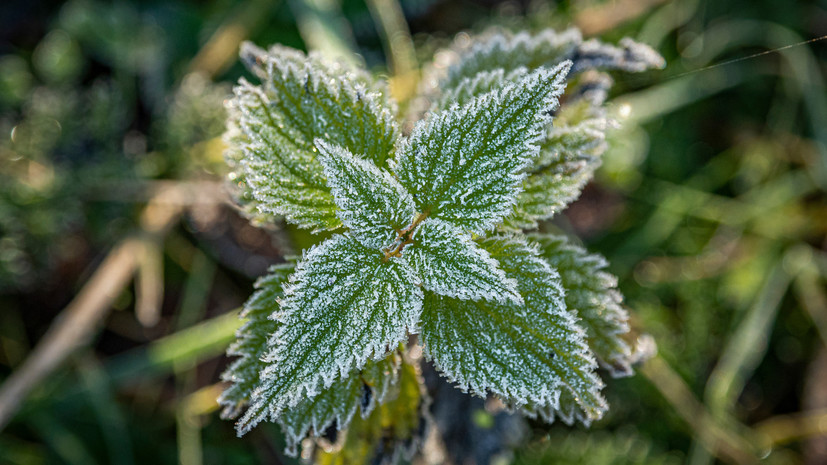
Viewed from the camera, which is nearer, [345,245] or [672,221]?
[345,245]

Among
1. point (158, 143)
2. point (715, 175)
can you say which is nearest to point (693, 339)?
point (715, 175)

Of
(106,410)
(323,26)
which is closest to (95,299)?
(106,410)

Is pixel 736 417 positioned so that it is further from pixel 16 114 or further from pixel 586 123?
pixel 16 114

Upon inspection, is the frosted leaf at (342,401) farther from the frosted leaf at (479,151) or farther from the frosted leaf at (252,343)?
the frosted leaf at (479,151)

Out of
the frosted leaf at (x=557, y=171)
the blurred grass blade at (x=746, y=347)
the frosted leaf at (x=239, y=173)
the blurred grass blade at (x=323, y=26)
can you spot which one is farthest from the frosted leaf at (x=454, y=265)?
the blurred grass blade at (x=746, y=347)

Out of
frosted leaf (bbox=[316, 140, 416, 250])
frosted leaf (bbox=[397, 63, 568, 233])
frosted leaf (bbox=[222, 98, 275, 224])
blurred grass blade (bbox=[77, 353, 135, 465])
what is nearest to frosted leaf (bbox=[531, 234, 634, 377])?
frosted leaf (bbox=[397, 63, 568, 233])
